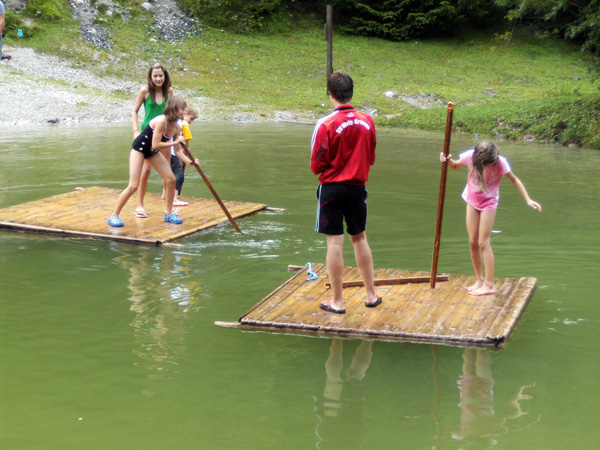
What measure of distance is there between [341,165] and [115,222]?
13.8 feet

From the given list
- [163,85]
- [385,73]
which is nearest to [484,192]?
[163,85]

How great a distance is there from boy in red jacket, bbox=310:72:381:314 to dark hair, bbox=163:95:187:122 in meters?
3.20

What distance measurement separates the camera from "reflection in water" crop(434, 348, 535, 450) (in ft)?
13.5

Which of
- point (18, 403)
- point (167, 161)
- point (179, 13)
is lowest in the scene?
point (18, 403)

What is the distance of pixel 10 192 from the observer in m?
11.3

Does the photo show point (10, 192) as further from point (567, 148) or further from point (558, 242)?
point (567, 148)

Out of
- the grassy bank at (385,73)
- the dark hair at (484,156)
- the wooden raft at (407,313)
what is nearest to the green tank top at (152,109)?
the wooden raft at (407,313)

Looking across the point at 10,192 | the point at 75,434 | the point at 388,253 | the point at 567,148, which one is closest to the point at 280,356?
→ the point at 75,434

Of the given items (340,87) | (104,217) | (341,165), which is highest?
(340,87)

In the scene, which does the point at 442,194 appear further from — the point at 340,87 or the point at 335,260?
the point at 340,87

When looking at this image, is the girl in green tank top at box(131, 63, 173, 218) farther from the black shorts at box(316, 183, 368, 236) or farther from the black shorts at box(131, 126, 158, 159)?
the black shorts at box(316, 183, 368, 236)

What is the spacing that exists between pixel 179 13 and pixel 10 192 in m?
21.4

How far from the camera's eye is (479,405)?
4.49 meters

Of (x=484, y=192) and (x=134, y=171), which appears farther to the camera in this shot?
(x=134, y=171)
